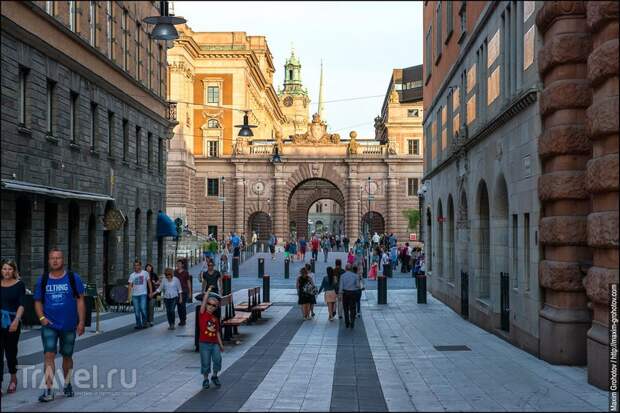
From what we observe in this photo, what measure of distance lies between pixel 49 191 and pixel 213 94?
63548 mm

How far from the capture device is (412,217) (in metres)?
76.7

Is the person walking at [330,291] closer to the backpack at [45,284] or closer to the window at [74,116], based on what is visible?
the window at [74,116]

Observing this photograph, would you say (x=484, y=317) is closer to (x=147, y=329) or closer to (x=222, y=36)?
(x=147, y=329)

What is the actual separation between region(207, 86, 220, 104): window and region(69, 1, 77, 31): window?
58931 mm

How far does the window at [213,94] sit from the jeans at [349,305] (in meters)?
64.6

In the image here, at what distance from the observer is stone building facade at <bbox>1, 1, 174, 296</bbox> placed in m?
20.8

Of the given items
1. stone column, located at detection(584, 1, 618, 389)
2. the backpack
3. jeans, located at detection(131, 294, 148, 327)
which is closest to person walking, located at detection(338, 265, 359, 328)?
jeans, located at detection(131, 294, 148, 327)

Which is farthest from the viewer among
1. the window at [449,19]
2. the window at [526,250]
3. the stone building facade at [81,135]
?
the window at [449,19]

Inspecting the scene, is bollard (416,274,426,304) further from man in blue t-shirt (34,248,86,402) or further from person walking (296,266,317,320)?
man in blue t-shirt (34,248,86,402)

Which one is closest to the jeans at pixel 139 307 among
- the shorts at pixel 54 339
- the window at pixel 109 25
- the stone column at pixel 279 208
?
the shorts at pixel 54 339

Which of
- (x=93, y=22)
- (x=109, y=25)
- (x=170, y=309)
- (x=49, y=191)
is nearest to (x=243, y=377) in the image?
(x=170, y=309)

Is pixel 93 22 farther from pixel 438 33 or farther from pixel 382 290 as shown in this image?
pixel 382 290

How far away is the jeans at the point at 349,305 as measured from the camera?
2116 cm

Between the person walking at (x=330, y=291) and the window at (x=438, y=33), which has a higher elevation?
the window at (x=438, y=33)
